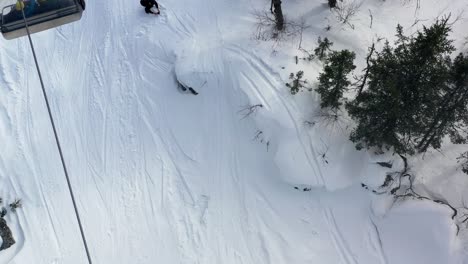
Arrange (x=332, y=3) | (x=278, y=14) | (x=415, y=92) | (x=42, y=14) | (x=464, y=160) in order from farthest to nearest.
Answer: (x=332, y=3)
(x=278, y=14)
(x=464, y=160)
(x=415, y=92)
(x=42, y=14)

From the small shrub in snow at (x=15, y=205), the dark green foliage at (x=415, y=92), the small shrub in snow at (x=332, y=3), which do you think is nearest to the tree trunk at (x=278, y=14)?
the small shrub in snow at (x=332, y=3)

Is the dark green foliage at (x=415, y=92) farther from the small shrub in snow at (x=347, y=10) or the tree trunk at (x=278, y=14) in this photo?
the small shrub in snow at (x=347, y=10)

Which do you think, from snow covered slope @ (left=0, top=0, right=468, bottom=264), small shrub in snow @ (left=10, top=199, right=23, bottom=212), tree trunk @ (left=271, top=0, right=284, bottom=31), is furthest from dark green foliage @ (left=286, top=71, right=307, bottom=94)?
small shrub in snow @ (left=10, top=199, right=23, bottom=212)

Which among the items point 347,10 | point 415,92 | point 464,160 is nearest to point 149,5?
point 347,10

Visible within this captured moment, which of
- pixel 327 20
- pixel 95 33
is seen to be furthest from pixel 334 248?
pixel 95 33

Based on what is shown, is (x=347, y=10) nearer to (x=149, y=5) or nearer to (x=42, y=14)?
(x=149, y=5)

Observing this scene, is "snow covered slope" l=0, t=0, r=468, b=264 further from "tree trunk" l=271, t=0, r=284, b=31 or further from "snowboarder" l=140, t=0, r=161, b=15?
"tree trunk" l=271, t=0, r=284, b=31
